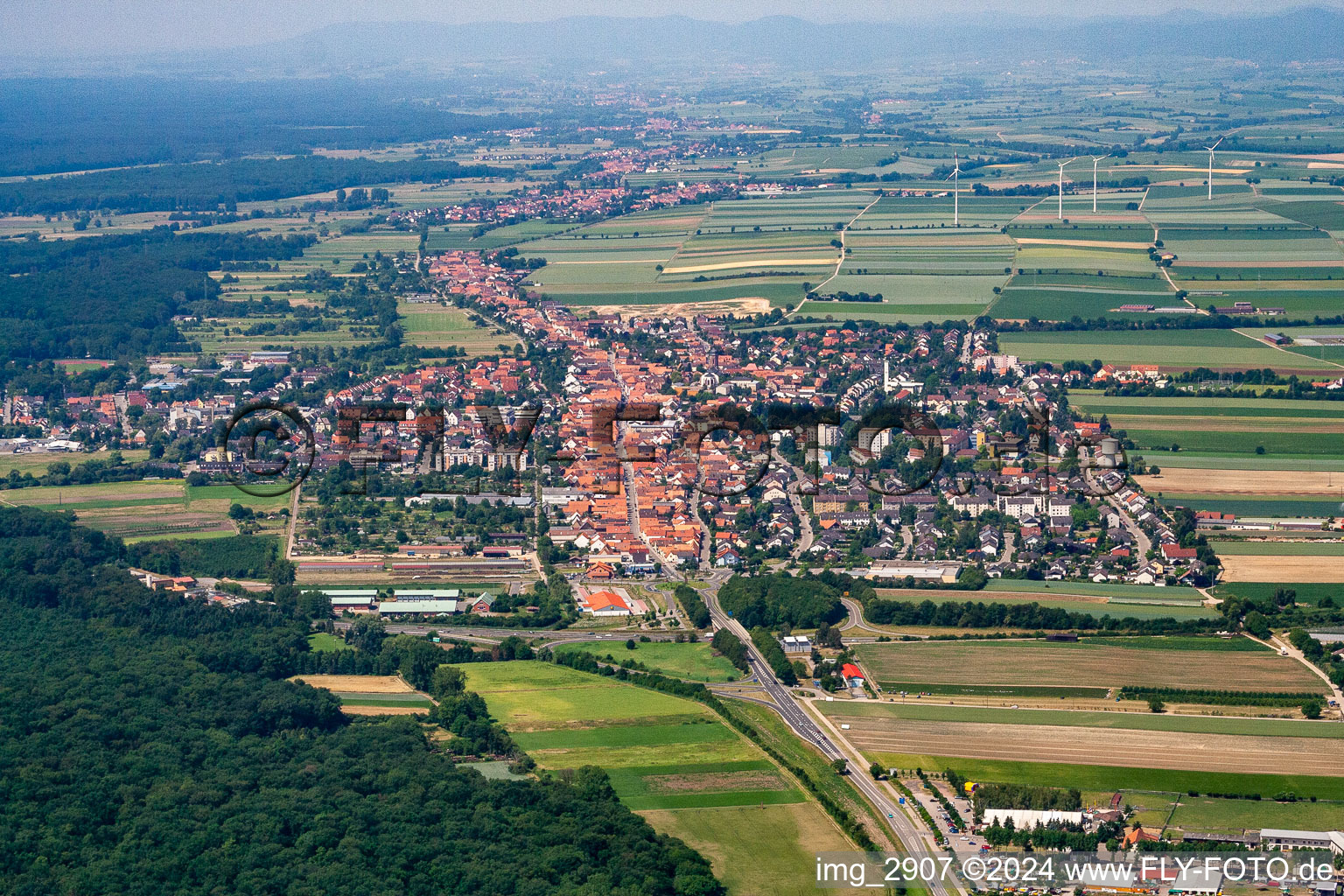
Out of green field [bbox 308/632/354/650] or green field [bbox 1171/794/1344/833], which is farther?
green field [bbox 308/632/354/650]

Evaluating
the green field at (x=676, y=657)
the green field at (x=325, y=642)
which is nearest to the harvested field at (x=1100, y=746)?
the green field at (x=676, y=657)

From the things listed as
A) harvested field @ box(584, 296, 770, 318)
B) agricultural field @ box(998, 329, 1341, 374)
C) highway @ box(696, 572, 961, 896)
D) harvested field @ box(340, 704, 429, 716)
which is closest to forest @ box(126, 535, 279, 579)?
harvested field @ box(340, 704, 429, 716)

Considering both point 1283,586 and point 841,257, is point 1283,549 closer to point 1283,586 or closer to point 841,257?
point 1283,586

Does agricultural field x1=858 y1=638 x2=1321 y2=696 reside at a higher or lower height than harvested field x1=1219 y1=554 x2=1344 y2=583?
lower

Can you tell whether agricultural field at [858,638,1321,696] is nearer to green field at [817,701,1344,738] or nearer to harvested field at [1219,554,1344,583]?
green field at [817,701,1344,738]

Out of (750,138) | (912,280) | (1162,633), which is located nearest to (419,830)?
(1162,633)

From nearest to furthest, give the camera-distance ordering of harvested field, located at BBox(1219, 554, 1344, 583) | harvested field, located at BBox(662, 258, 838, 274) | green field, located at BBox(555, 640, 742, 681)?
green field, located at BBox(555, 640, 742, 681) < harvested field, located at BBox(1219, 554, 1344, 583) < harvested field, located at BBox(662, 258, 838, 274)

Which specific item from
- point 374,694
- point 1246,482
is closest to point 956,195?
point 1246,482

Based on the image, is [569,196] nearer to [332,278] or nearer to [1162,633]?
[332,278]
